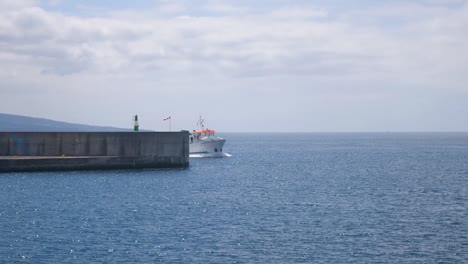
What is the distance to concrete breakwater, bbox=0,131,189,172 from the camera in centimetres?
6856

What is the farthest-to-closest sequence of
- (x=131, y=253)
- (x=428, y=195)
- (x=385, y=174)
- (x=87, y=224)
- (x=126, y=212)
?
1. (x=385, y=174)
2. (x=428, y=195)
3. (x=126, y=212)
4. (x=87, y=224)
5. (x=131, y=253)

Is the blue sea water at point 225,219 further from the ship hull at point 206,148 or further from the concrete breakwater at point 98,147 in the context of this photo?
the ship hull at point 206,148

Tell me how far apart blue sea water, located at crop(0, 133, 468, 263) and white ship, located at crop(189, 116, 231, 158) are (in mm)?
31958

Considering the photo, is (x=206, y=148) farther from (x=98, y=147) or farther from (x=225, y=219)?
(x=225, y=219)

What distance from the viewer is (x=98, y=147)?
70125 mm

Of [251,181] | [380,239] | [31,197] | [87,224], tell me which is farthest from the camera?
[251,181]

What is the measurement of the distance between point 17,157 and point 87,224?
3288 cm

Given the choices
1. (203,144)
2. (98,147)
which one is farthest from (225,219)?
(203,144)

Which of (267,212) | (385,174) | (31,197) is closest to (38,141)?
(31,197)

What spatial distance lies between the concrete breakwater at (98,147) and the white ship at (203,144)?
28.6m

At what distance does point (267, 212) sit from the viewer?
143 ft

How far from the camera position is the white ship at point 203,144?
3954 inches

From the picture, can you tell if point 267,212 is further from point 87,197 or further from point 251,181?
point 251,181

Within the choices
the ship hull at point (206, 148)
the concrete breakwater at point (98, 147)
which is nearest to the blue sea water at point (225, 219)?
the concrete breakwater at point (98, 147)
